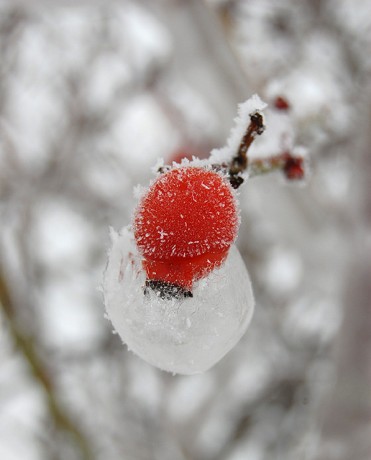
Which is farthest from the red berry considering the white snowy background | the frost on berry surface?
the white snowy background

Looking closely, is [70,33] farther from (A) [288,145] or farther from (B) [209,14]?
(A) [288,145]

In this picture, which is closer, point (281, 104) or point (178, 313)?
point (178, 313)

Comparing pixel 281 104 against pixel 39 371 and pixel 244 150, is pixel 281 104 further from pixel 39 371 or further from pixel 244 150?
pixel 39 371

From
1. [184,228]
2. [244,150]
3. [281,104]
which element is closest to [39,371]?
[281,104]

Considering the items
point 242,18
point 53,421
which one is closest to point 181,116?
point 242,18

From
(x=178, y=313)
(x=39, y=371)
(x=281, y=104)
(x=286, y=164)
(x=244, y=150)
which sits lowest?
(x=178, y=313)

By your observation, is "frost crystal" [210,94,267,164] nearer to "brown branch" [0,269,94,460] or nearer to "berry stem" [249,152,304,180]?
"berry stem" [249,152,304,180]

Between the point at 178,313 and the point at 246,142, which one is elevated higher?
the point at 246,142

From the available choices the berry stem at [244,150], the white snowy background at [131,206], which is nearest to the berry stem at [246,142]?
the berry stem at [244,150]
